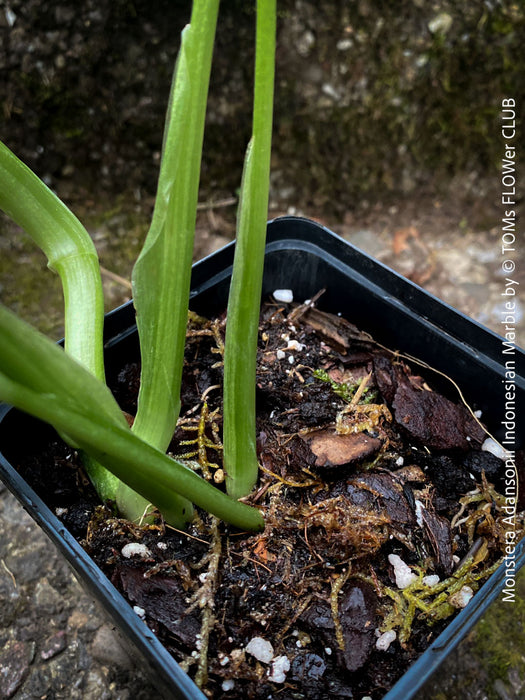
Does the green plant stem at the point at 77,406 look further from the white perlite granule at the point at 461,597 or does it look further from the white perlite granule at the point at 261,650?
the white perlite granule at the point at 461,597

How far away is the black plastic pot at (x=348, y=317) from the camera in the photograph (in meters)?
0.61

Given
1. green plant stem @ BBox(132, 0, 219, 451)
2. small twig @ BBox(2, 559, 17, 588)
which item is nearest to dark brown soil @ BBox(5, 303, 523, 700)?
green plant stem @ BBox(132, 0, 219, 451)

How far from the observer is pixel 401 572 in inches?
25.3

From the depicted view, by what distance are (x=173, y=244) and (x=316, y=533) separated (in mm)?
336

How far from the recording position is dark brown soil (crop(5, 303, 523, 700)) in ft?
1.93

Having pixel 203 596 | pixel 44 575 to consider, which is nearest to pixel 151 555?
pixel 203 596

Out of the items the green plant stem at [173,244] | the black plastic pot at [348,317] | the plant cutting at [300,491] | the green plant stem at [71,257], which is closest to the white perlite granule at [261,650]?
the plant cutting at [300,491]

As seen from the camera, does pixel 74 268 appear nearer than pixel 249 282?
No

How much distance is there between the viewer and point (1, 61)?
1009 millimetres

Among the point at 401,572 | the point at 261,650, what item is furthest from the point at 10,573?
the point at 401,572

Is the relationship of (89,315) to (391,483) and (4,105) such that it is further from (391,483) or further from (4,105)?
(4,105)

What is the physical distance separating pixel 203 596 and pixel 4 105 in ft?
2.92

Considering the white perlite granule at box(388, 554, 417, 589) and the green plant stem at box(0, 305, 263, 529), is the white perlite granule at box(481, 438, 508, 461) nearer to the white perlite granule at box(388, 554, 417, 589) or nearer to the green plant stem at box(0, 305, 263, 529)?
the white perlite granule at box(388, 554, 417, 589)

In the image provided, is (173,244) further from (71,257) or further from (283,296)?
(283,296)
